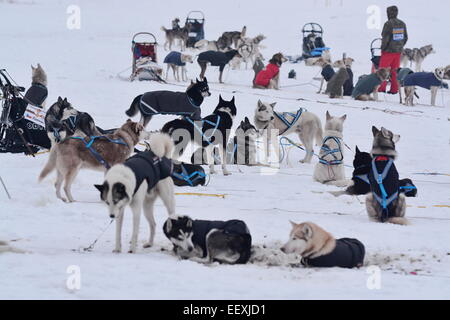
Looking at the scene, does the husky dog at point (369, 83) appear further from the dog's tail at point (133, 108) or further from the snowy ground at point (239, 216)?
the dog's tail at point (133, 108)

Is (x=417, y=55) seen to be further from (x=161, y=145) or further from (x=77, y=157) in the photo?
(x=161, y=145)

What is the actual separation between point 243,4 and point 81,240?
24.7 metres

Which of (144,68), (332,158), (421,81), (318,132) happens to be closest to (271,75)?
(144,68)

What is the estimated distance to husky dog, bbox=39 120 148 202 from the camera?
17.4 ft

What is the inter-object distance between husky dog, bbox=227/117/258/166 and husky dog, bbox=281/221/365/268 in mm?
3487

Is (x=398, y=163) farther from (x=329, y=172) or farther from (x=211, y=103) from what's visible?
(x=211, y=103)

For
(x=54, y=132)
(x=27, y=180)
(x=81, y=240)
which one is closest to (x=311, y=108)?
(x=54, y=132)

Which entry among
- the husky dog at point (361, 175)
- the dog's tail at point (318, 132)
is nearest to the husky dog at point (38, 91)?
the dog's tail at point (318, 132)

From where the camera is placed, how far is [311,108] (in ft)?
33.9

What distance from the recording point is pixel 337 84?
11.6 m

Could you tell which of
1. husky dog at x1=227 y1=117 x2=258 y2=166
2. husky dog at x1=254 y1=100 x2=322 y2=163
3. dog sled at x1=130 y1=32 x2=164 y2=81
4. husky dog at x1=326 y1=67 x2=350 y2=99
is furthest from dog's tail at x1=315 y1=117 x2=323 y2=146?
dog sled at x1=130 y1=32 x2=164 y2=81

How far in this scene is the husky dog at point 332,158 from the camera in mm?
6504

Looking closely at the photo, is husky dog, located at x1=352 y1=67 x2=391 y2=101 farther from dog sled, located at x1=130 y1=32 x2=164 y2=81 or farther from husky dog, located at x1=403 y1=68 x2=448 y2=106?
dog sled, located at x1=130 y1=32 x2=164 y2=81

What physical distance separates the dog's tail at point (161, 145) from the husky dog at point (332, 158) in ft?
8.13
